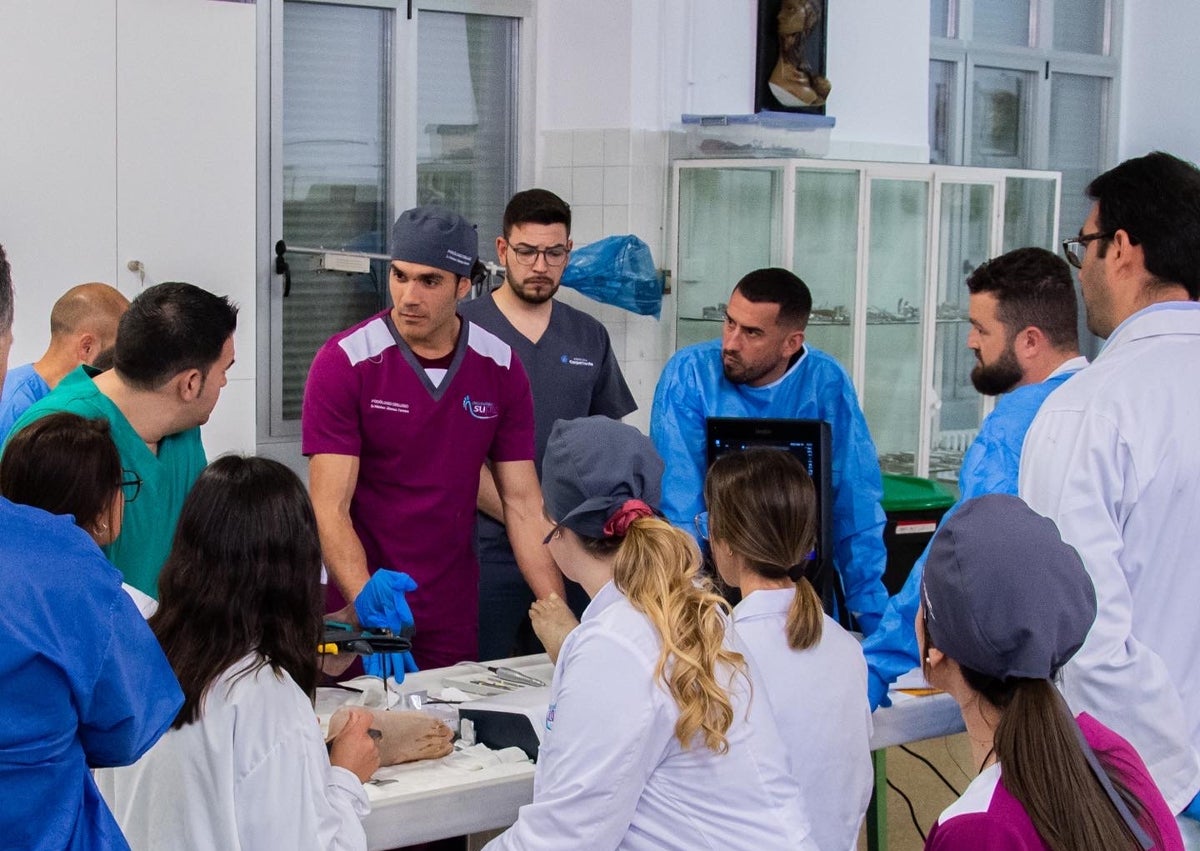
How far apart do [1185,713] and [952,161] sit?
5.28 meters

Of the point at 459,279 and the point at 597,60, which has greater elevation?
the point at 597,60

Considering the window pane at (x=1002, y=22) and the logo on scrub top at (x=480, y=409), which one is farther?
the window pane at (x=1002, y=22)

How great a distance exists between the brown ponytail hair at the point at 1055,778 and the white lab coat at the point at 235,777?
93cm

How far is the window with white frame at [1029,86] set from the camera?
7.15 m

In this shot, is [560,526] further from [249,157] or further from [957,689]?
[249,157]

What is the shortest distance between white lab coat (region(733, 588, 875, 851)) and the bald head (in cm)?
188

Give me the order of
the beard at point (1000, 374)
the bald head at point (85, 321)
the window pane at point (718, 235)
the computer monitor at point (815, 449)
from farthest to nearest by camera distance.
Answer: the window pane at point (718, 235), the bald head at point (85, 321), the computer monitor at point (815, 449), the beard at point (1000, 374)

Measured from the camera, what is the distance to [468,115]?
5.42 meters

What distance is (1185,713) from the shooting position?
225 cm

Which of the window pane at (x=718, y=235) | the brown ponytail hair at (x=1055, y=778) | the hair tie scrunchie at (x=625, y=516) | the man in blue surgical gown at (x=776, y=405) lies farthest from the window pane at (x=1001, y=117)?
the brown ponytail hair at (x=1055, y=778)

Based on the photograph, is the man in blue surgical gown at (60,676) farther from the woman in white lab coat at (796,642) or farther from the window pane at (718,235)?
the window pane at (718,235)

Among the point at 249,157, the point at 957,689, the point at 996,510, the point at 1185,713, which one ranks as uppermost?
the point at 249,157

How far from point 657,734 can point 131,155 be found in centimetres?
253

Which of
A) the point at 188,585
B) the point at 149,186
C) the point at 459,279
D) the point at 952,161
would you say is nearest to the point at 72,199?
the point at 149,186
